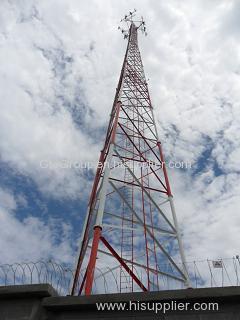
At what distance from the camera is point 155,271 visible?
13078 millimetres

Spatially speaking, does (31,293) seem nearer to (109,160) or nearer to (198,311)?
(198,311)

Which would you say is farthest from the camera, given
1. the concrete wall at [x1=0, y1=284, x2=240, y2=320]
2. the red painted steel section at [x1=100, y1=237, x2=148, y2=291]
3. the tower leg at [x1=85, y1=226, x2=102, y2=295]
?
the red painted steel section at [x1=100, y1=237, x2=148, y2=291]

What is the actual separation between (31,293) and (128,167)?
864 cm

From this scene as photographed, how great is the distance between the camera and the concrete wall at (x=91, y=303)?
7.08m

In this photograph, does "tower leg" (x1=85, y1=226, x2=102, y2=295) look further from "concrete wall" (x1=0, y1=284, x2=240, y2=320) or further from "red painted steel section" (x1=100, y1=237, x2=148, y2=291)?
"concrete wall" (x1=0, y1=284, x2=240, y2=320)

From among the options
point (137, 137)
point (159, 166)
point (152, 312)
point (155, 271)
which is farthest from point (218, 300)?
point (137, 137)

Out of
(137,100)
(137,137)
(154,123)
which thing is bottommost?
(137,137)

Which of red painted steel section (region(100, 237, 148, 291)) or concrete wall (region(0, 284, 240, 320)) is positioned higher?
red painted steel section (region(100, 237, 148, 291))

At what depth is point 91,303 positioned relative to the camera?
294 inches

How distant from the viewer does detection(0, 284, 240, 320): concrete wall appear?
7082mm

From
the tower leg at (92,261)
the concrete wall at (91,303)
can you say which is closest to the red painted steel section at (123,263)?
the tower leg at (92,261)

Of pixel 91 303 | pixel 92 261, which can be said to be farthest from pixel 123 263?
pixel 91 303

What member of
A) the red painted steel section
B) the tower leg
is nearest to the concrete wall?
the tower leg

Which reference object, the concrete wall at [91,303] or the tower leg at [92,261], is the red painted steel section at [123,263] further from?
the concrete wall at [91,303]
